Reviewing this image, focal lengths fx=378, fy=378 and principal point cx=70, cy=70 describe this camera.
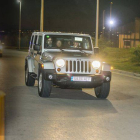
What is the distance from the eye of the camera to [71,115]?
8047 millimetres

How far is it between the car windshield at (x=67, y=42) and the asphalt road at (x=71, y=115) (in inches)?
55.3

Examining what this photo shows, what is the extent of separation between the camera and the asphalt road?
6.38 m

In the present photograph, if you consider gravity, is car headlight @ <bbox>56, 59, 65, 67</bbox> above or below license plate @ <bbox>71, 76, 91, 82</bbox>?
above

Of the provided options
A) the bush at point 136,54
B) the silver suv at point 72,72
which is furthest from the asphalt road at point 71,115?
the bush at point 136,54

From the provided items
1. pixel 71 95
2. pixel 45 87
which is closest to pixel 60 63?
pixel 45 87

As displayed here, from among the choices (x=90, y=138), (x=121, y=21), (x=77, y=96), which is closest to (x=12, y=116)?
(x=90, y=138)

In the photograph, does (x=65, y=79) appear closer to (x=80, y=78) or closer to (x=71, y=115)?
(x=80, y=78)

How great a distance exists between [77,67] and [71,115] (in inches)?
93.3

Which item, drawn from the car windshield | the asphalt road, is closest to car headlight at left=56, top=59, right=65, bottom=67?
the asphalt road

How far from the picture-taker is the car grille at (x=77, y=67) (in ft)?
33.3

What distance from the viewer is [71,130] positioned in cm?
666

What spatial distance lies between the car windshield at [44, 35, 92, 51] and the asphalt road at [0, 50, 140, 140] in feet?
4.61

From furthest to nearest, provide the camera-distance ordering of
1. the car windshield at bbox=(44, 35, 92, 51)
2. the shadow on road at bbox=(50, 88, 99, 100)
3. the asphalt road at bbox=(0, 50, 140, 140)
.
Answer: the car windshield at bbox=(44, 35, 92, 51) → the shadow on road at bbox=(50, 88, 99, 100) → the asphalt road at bbox=(0, 50, 140, 140)

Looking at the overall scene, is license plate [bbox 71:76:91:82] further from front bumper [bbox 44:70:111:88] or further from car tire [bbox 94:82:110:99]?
car tire [bbox 94:82:110:99]
